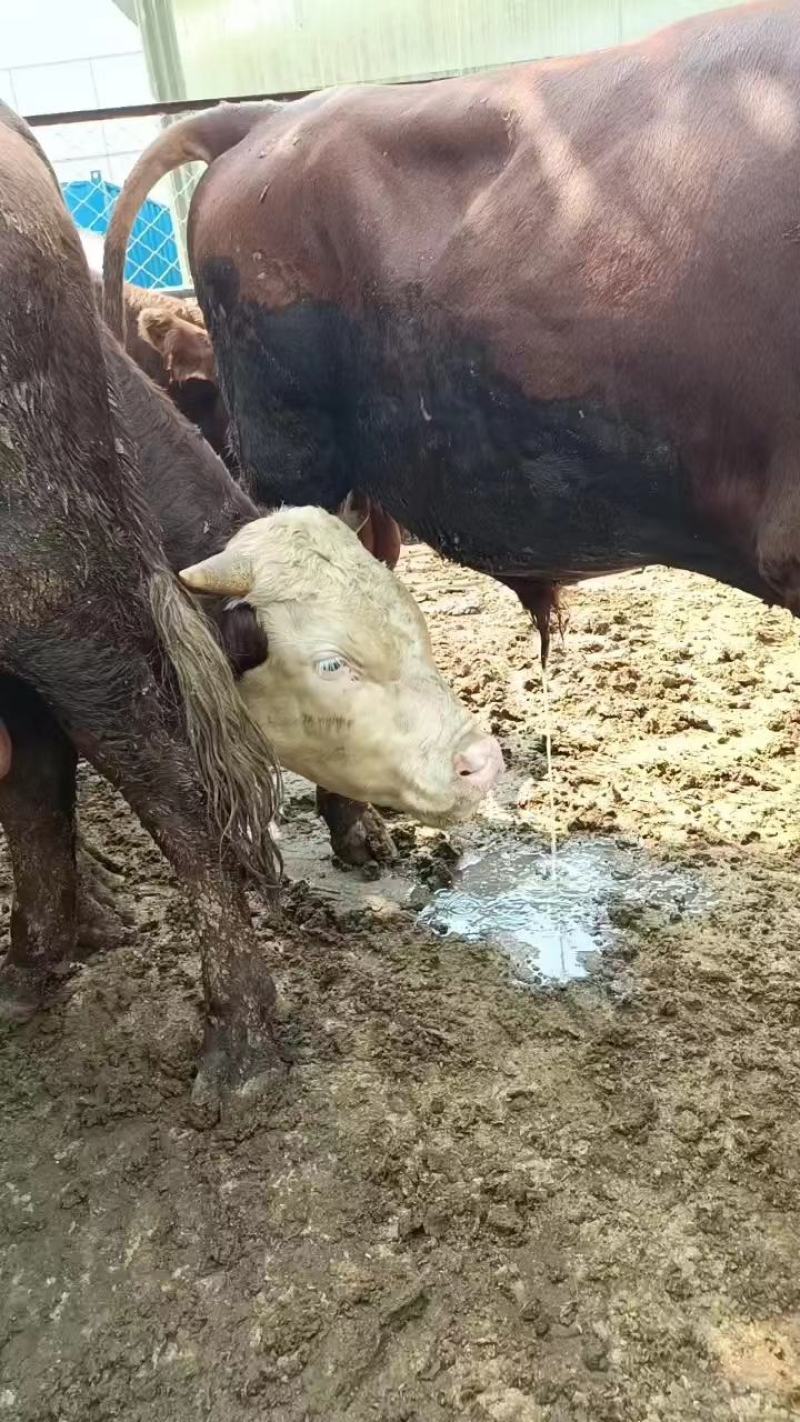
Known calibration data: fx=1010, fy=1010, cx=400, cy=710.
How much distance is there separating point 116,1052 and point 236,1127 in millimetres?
404

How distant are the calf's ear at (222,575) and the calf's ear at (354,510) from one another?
403 mm

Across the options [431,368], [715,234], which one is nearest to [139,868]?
[431,368]

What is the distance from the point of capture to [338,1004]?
2549 mm

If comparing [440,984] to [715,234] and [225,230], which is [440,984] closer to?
[715,234]

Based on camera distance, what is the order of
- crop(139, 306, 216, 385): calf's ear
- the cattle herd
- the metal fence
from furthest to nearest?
the metal fence, crop(139, 306, 216, 385): calf's ear, the cattle herd

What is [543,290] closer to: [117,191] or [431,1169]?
[431,1169]

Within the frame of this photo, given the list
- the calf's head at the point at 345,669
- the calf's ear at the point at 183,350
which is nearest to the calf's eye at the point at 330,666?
the calf's head at the point at 345,669

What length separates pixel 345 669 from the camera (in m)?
2.21

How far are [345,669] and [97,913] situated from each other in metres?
1.15

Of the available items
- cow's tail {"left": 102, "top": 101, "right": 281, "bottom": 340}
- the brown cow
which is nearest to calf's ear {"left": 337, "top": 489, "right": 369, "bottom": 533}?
cow's tail {"left": 102, "top": 101, "right": 281, "bottom": 340}

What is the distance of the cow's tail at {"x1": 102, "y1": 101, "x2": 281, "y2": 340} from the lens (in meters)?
2.69

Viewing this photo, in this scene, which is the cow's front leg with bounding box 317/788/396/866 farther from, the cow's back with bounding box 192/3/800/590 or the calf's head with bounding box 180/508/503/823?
the cow's back with bounding box 192/3/800/590

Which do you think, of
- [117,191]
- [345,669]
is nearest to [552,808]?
[345,669]

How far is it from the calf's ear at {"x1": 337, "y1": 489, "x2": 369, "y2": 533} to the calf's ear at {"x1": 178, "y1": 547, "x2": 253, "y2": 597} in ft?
1.32
